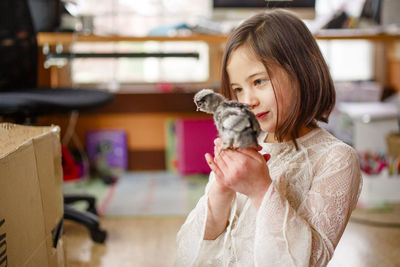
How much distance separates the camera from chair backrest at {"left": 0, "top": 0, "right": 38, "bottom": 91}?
169 cm

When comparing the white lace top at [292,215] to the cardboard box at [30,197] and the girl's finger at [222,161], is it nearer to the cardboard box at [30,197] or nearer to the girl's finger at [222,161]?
the girl's finger at [222,161]

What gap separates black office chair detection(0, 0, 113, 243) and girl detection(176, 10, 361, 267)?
2.57ft

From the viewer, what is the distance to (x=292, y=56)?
731 mm

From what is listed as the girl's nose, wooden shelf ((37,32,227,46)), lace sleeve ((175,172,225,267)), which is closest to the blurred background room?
wooden shelf ((37,32,227,46))

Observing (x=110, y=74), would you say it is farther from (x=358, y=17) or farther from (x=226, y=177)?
(x=226, y=177)

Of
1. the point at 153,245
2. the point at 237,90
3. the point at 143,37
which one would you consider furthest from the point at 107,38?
the point at 237,90

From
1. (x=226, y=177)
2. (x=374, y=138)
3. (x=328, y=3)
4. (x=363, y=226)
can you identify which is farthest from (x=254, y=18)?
(x=328, y=3)

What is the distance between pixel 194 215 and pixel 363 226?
1069mm

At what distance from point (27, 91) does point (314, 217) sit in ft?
4.35

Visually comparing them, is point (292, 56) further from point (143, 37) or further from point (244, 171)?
point (143, 37)

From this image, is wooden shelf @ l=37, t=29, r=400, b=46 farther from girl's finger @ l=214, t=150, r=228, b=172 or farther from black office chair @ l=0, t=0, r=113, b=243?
girl's finger @ l=214, t=150, r=228, b=172

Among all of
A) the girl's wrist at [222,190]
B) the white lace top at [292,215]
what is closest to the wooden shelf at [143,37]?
the white lace top at [292,215]

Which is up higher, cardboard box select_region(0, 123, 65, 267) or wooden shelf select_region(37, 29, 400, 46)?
wooden shelf select_region(37, 29, 400, 46)

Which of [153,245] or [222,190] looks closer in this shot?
[222,190]
